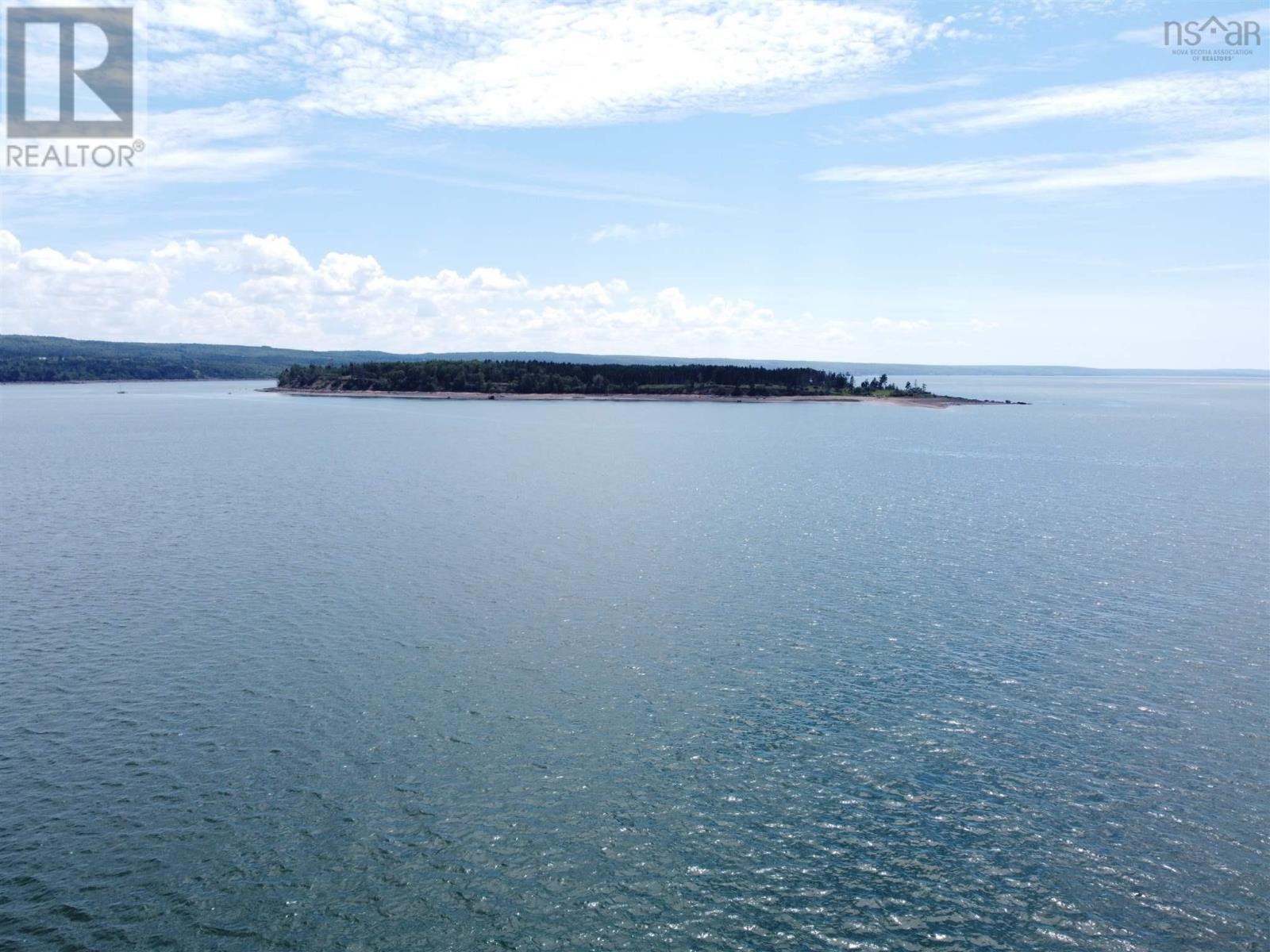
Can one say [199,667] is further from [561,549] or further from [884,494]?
[884,494]

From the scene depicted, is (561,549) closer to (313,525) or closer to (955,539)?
(313,525)

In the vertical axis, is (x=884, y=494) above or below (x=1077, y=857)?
above

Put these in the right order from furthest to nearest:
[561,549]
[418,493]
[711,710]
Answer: [418,493], [561,549], [711,710]

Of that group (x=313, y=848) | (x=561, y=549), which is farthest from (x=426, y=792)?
(x=561, y=549)

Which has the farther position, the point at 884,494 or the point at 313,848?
the point at 884,494

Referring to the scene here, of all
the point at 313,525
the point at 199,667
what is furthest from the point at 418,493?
the point at 199,667

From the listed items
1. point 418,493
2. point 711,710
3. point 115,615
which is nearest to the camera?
point 711,710
